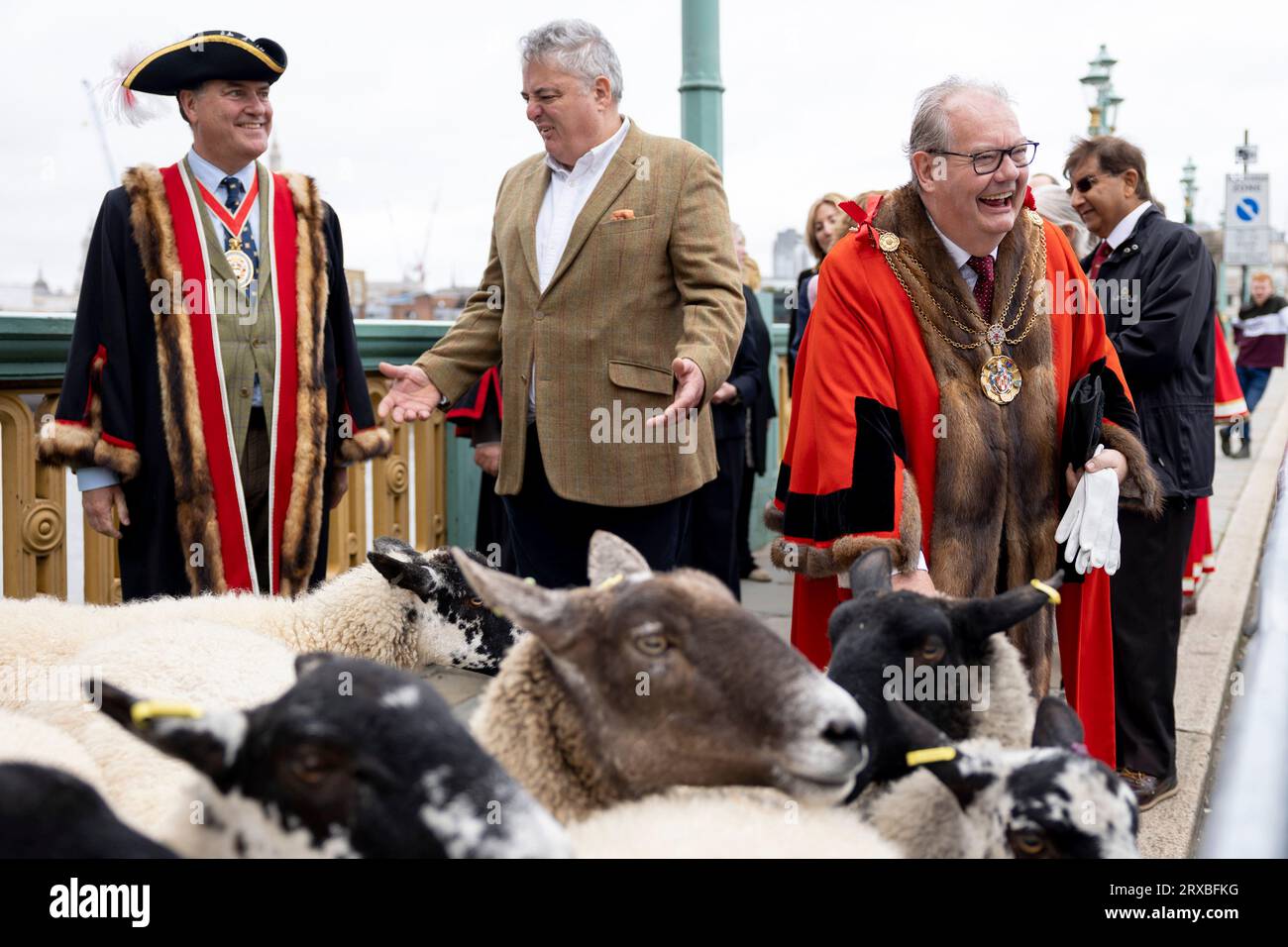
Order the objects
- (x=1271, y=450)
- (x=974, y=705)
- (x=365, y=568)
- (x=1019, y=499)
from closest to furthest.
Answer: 1. (x=974, y=705)
2. (x=1019, y=499)
3. (x=365, y=568)
4. (x=1271, y=450)

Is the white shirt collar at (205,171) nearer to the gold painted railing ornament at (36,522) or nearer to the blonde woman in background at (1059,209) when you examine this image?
→ the gold painted railing ornament at (36,522)

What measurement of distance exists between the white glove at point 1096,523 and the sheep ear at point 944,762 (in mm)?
1095

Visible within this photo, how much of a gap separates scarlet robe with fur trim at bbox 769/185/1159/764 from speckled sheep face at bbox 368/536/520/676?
965 millimetres

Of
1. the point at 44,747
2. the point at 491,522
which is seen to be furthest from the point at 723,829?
the point at 491,522

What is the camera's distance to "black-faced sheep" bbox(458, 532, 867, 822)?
1732 mm

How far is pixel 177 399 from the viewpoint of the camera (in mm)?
3771

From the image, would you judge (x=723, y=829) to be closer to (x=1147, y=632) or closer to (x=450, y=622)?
(x=450, y=622)

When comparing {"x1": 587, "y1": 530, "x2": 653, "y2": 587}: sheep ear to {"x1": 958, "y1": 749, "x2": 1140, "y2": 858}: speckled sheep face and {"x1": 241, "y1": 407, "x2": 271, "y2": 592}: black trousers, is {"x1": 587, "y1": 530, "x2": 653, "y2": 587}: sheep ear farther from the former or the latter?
{"x1": 241, "y1": 407, "x2": 271, "y2": 592}: black trousers

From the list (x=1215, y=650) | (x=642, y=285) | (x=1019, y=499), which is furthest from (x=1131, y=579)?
(x=1215, y=650)

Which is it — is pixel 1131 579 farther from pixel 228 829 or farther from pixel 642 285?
pixel 228 829

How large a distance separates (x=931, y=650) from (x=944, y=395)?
0.89 metres

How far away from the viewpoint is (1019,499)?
3.09 metres

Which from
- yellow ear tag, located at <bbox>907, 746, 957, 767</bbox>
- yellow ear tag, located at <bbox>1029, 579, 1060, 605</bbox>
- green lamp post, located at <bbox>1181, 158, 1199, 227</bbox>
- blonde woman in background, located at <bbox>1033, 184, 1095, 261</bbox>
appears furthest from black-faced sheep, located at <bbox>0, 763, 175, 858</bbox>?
green lamp post, located at <bbox>1181, 158, 1199, 227</bbox>
